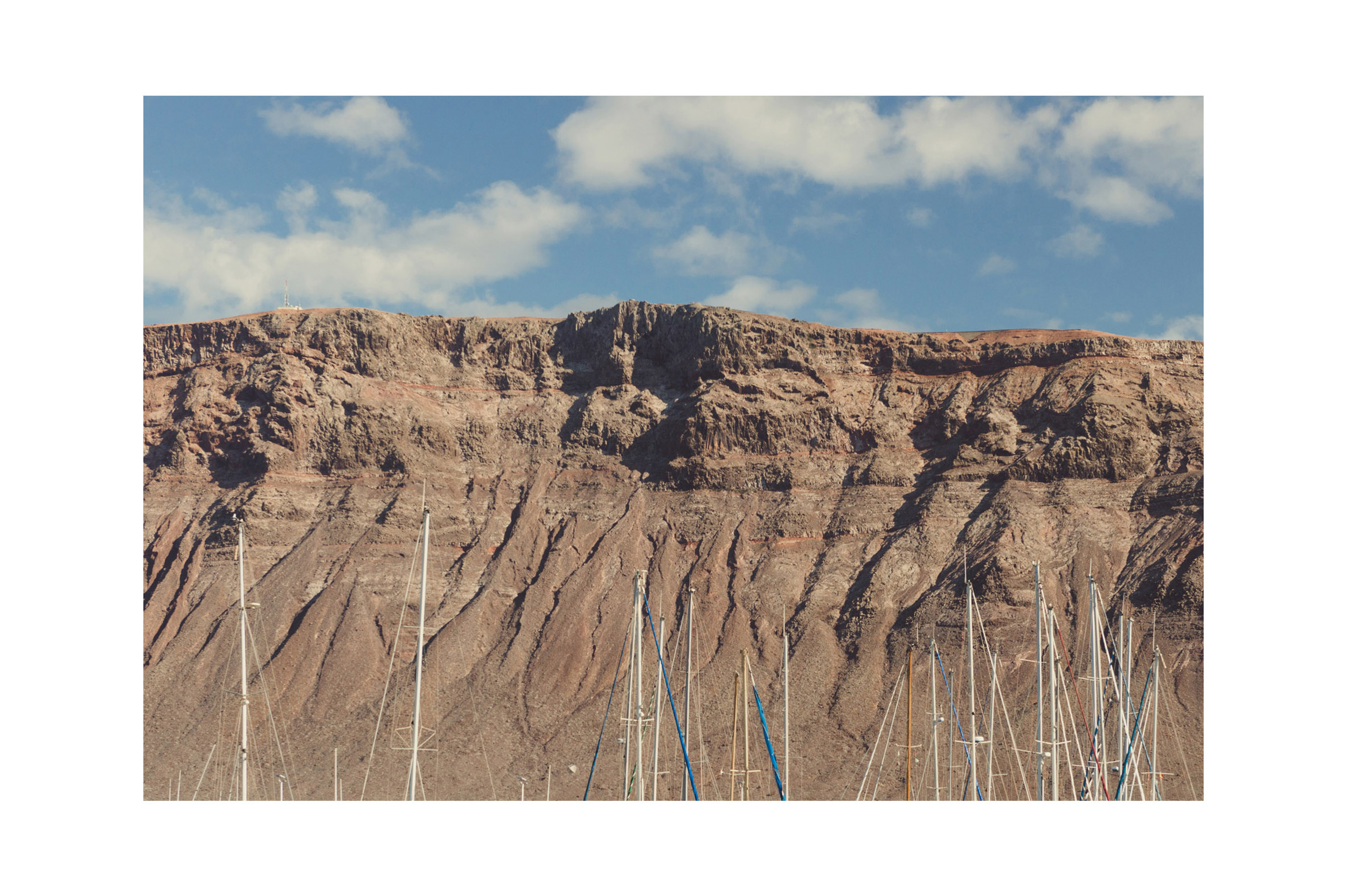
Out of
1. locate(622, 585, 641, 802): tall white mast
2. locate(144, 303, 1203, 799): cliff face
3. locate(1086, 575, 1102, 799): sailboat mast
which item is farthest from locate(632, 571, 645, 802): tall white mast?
locate(144, 303, 1203, 799): cliff face

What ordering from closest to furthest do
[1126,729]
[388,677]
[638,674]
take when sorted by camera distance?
[638,674], [1126,729], [388,677]

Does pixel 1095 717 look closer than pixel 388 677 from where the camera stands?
No

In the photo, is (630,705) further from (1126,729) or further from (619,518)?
(619,518)

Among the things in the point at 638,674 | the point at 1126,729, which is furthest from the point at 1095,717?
the point at 638,674

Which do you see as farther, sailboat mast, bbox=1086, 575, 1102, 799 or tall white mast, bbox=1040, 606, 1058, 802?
sailboat mast, bbox=1086, 575, 1102, 799

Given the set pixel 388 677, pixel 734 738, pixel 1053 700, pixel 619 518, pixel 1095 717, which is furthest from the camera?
pixel 619 518

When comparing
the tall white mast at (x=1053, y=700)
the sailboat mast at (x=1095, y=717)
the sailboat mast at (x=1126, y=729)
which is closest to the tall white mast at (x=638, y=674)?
the tall white mast at (x=1053, y=700)

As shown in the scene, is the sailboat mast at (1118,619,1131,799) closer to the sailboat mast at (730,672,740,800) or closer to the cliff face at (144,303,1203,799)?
the sailboat mast at (730,672,740,800)

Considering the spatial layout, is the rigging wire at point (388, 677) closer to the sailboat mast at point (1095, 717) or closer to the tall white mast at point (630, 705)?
the tall white mast at point (630, 705)
